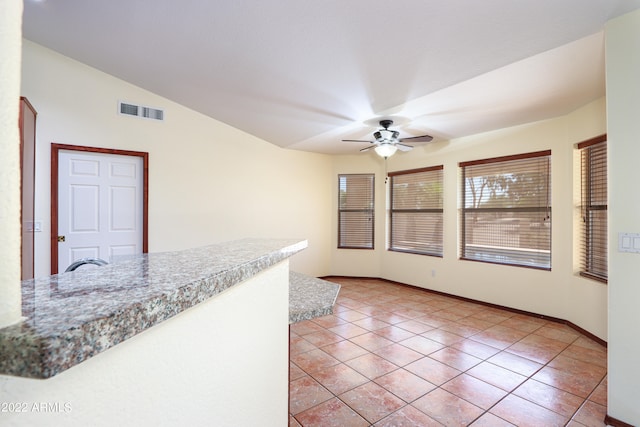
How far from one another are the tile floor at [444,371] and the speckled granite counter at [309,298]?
3.26ft

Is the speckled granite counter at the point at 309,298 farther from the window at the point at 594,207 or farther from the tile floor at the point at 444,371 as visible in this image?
the window at the point at 594,207

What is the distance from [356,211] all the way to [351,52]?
12.7 ft

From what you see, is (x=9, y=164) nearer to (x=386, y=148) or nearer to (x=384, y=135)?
(x=386, y=148)

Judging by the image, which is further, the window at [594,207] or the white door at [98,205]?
the white door at [98,205]

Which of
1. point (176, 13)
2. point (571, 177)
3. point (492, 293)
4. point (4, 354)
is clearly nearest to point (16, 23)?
point (4, 354)

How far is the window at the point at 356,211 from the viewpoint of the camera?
20.0 ft

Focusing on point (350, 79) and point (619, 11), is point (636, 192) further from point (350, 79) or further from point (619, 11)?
point (350, 79)

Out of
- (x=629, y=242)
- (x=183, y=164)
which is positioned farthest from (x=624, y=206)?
(x=183, y=164)

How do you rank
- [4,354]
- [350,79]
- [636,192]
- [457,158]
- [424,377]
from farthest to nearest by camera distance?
[457,158] < [350,79] < [424,377] < [636,192] < [4,354]

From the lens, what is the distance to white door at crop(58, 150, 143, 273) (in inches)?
133

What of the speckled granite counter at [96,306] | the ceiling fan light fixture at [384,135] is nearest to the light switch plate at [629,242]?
the speckled granite counter at [96,306]

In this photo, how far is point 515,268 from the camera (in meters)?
4.18

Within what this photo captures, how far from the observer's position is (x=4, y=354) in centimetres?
31

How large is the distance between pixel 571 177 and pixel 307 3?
11.4 feet
